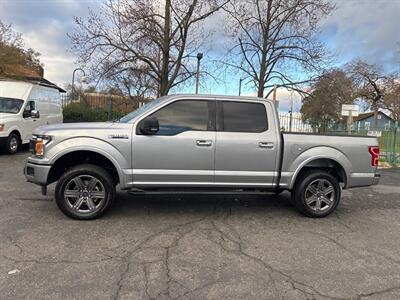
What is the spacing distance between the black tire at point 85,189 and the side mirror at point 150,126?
0.88 metres

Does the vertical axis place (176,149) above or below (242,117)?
below

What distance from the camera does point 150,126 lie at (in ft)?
18.2

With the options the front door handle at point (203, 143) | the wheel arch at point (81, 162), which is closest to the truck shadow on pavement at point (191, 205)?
the wheel arch at point (81, 162)

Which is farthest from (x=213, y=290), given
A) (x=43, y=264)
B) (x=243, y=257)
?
(x=43, y=264)

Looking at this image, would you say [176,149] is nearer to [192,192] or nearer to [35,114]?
[192,192]

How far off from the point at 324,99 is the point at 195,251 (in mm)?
18267

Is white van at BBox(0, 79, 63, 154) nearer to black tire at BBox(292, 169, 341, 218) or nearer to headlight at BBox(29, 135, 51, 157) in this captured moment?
headlight at BBox(29, 135, 51, 157)

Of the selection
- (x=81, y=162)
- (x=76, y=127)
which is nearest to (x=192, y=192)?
(x=81, y=162)

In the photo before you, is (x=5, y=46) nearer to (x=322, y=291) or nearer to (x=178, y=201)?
(x=178, y=201)

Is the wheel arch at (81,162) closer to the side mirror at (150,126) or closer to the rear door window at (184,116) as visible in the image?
the side mirror at (150,126)

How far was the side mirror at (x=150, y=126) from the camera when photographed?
18.2 ft

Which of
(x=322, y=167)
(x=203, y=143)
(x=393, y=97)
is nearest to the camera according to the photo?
(x=203, y=143)

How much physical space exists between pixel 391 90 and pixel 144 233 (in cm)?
5084

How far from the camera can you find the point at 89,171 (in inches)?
219
